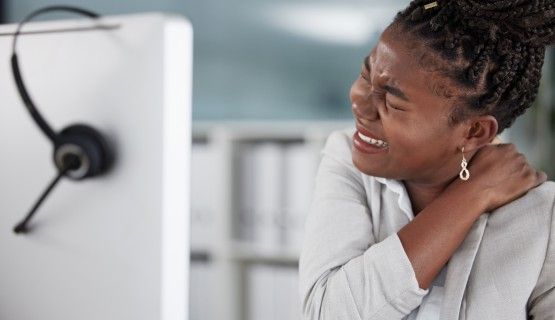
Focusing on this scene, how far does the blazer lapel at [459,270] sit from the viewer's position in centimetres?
103

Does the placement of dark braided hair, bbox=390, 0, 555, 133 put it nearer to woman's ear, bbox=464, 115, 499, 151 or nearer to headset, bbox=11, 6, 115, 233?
woman's ear, bbox=464, 115, 499, 151

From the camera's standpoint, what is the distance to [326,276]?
42.5 inches

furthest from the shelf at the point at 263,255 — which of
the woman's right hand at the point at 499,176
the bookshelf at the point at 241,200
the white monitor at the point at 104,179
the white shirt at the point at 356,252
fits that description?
the white monitor at the point at 104,179

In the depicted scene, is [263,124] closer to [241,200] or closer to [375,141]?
[241,200]

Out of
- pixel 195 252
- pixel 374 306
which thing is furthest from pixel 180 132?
pixel 195 252

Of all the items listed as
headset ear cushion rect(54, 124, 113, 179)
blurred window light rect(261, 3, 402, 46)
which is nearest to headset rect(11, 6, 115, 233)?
headset ear cushion rect(54, 124, 113, 179)

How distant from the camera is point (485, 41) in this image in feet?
3.30

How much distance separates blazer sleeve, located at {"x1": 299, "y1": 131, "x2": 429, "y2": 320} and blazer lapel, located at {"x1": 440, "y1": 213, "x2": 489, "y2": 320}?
1.9 inches

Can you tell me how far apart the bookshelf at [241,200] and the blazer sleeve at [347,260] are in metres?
1.16

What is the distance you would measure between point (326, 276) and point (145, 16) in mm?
624

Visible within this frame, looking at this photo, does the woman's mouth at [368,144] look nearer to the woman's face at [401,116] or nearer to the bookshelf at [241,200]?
the woman's face at [401,116]

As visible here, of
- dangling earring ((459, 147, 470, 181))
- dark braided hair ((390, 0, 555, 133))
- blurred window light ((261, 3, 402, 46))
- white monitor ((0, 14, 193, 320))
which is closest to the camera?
white monitor ((0, 14, 193, 320))

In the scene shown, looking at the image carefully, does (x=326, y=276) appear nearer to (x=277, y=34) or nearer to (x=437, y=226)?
(x=437, y=226)

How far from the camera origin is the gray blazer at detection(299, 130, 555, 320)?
1.01 meters
